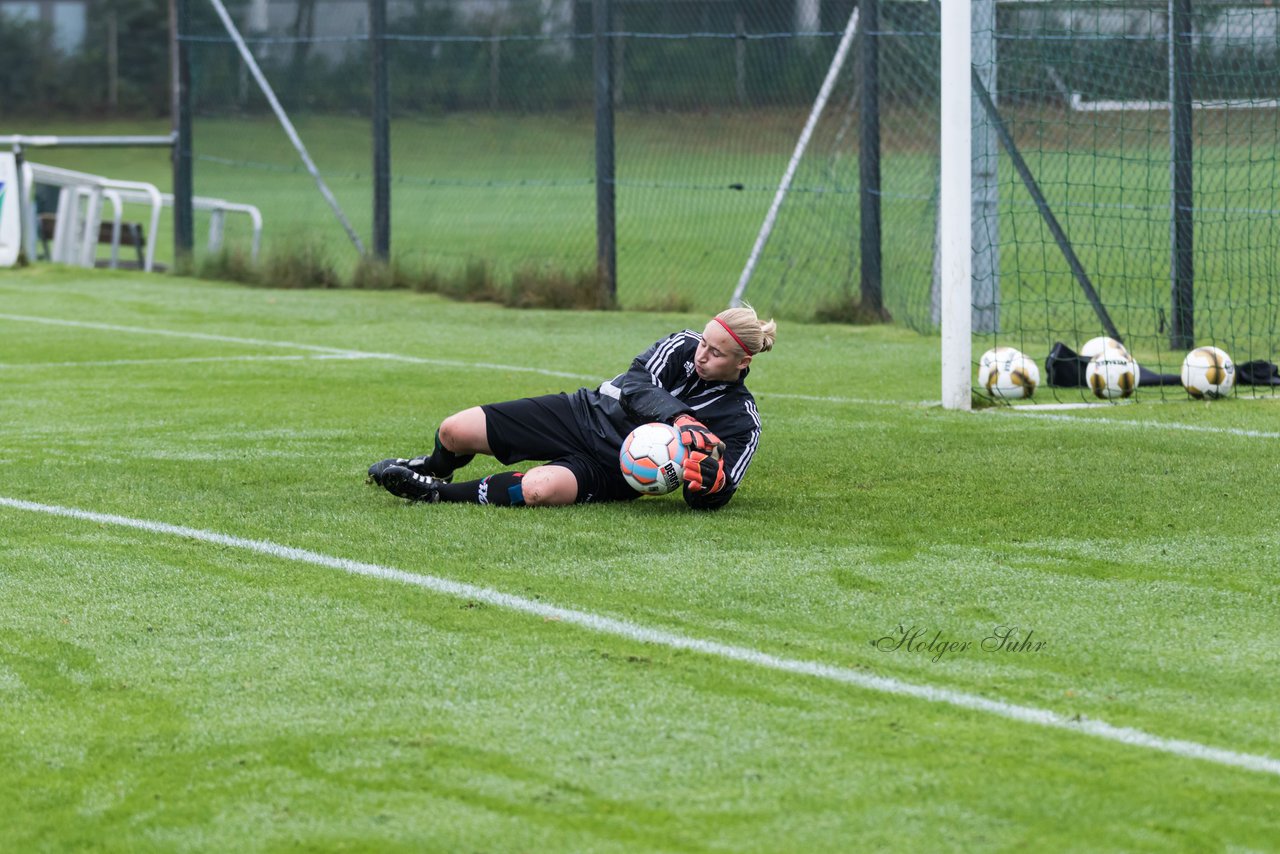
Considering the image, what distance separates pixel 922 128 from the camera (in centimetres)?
1532

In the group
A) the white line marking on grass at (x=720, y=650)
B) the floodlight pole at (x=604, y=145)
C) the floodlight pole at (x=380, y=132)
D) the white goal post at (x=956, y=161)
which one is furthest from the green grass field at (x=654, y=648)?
the floodlight pole at (x=380, y=132)

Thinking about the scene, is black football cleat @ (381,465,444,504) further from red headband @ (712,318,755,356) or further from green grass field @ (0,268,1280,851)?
red headband @ (712,318,755,356)

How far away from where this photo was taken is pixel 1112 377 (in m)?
10.3

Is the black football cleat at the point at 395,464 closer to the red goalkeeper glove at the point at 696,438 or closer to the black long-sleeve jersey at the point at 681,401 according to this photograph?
the black long-sleeve jersey at the point at 681,401

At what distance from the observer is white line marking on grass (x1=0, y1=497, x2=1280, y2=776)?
404 centimetres

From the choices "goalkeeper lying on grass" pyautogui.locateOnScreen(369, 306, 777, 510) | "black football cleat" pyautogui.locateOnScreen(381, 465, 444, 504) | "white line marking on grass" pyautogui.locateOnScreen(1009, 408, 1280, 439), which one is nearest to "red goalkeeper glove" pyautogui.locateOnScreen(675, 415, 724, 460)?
"goalkeeper lying on grass" pyautogui.locateOnScreen(369, 306, 777, 510)

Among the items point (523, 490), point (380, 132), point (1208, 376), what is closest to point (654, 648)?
point (523, 490)

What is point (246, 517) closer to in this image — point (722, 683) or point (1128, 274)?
point (722, 683)

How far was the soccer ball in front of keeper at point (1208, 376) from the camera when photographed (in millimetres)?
10258

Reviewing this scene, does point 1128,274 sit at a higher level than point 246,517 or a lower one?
higher

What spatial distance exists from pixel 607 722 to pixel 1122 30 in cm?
1071

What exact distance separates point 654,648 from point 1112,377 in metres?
6.13

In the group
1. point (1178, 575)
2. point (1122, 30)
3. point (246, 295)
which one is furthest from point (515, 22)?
point (1178, 575)

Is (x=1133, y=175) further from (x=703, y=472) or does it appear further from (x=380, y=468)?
(x=380, y=468)
